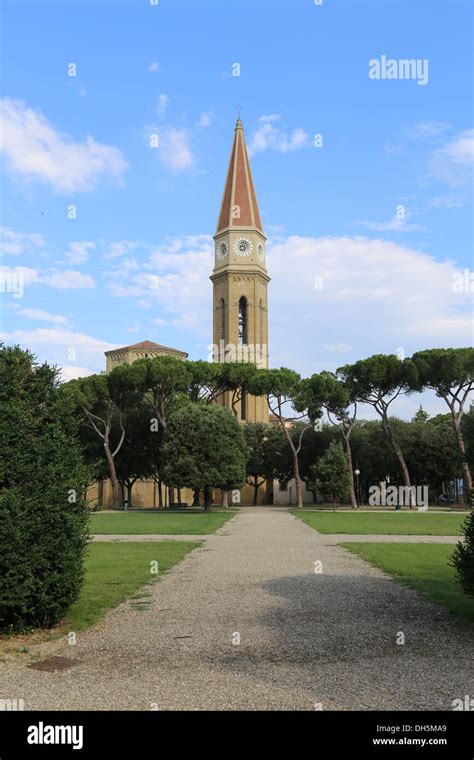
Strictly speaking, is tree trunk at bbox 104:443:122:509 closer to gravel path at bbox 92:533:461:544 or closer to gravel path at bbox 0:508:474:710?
gravel path at bbox 92:533:461:544

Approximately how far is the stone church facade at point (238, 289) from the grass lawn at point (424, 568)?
158 ft

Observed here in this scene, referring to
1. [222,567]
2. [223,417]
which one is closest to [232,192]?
[223,417]

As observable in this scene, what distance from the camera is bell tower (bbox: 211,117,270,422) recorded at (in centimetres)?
6694

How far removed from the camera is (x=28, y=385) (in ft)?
25.6

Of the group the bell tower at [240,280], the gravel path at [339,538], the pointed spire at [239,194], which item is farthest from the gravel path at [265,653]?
the pointed spire at [239,194]

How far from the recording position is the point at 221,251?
2736 inches

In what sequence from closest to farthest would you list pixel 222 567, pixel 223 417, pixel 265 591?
pixel 265 591
pixel 222 567
pixel 223 417

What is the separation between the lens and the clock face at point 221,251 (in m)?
68.9

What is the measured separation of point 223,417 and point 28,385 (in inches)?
1215

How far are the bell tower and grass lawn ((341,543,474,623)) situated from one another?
48.6m

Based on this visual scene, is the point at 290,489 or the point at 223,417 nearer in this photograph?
the point at 223,417

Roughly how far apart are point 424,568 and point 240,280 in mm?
57029

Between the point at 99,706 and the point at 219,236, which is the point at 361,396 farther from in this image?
the point at 99,706

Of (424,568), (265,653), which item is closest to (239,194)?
(424,568)
